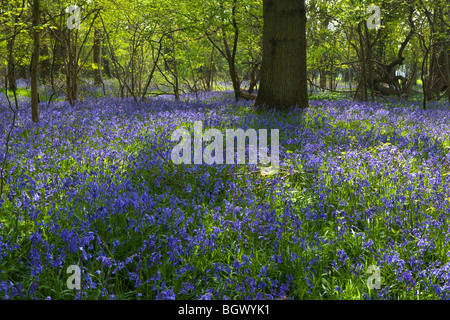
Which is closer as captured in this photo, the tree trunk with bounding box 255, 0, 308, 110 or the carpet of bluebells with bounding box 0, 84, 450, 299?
the carpet of bluebells with bounding box 0, 84, 450, 299

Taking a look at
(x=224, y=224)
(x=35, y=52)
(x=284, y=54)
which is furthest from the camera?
(x=284, y=54)

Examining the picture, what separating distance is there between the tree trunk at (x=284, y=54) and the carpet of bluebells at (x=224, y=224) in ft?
10.8

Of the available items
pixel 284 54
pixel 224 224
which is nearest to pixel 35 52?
pixel 284 54

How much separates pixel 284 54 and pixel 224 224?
6.13 metres

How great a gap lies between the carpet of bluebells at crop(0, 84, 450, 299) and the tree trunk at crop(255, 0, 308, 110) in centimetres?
328

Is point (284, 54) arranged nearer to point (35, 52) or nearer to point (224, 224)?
point (35, 52)

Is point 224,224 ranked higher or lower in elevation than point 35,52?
lower

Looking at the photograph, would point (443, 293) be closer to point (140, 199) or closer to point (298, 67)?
point (140, 199)

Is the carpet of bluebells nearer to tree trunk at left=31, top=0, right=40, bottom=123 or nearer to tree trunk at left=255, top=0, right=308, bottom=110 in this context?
tree trunk at left=31, top=0, right=40, bottom=123

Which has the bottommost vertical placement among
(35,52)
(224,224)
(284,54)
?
(224,224)

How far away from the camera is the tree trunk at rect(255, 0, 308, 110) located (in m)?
7.95

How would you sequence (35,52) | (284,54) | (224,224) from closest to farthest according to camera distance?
1. (224,224)
2. (35,52)
3. (284,54)

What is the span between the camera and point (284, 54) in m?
8.09

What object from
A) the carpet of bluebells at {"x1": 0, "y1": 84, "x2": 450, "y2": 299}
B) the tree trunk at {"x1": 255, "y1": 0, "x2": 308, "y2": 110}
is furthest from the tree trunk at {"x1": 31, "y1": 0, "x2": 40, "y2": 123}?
the tree trunk at {"x1": 255, "y1": 0, "x2": 308, "y2": 110}
